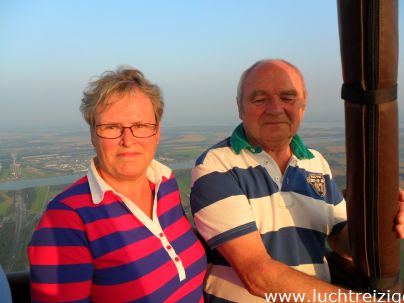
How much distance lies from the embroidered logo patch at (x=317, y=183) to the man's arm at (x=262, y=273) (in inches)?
23.4

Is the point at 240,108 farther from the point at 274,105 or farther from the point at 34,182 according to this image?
the point at 34,182

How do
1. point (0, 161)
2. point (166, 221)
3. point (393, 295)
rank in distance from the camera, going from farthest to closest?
point (0, 161) → point (166, 221) → point (393, 295)

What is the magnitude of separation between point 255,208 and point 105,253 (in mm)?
829

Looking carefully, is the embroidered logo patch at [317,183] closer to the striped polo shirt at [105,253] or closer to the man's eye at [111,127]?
the striped polo shirt at [105,253]

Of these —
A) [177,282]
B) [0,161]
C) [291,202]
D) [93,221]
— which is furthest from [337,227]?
[0,161]

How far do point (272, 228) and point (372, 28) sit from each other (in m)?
1.11

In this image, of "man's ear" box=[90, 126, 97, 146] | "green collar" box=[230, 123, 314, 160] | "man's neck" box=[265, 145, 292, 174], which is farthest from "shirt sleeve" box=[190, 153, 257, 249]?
"man's ear" box=[90, 126, 97, 146]

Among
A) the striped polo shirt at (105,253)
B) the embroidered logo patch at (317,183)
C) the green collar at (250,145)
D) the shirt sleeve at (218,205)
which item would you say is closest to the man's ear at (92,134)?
the striped polo shirt at (105,253)

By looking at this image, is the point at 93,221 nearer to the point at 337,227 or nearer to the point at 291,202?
the point at 291,202

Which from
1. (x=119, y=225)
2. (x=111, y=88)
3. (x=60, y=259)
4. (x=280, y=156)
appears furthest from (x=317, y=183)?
(x=60, y=259)

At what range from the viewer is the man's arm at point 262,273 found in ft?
4.72

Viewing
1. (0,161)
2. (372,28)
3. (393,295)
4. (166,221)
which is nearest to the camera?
(372,28)

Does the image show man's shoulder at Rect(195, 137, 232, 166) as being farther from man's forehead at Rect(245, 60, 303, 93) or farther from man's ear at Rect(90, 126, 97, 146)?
man's ear at Rect(90, 126, 97, 146)

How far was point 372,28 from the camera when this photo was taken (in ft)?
3.37
